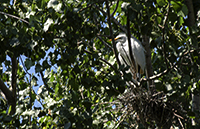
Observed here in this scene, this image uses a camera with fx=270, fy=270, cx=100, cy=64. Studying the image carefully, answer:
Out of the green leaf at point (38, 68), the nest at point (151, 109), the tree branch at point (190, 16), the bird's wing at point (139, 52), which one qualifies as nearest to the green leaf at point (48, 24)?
the green leaf at point (38, 68)

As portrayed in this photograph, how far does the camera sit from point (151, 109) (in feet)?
9.06

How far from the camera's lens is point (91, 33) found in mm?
1779

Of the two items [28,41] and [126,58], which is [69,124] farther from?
[126,58]

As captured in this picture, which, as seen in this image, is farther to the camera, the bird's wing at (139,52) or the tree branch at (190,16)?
the bird's wing at (139,52)

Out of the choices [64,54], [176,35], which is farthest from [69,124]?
[176,35]

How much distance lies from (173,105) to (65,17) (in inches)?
62.8

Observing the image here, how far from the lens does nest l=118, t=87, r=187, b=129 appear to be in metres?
2.70

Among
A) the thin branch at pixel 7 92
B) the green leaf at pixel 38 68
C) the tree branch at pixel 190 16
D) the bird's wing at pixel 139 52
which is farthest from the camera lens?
the bird's wing at pixel 139 52

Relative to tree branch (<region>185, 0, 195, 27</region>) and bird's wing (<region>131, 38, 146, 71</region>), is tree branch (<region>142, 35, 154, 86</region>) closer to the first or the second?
bird's wing (<region>131, 38, 146, 71</region>)

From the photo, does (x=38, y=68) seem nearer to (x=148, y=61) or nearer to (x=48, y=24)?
(x=48, y=24)

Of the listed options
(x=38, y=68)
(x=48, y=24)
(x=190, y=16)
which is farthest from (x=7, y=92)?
(x=190, y=16)

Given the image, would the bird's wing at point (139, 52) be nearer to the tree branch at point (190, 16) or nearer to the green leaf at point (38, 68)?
the tree branch at point (190, 16)

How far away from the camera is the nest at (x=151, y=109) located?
2.70 meters

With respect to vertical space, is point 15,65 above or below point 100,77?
above
